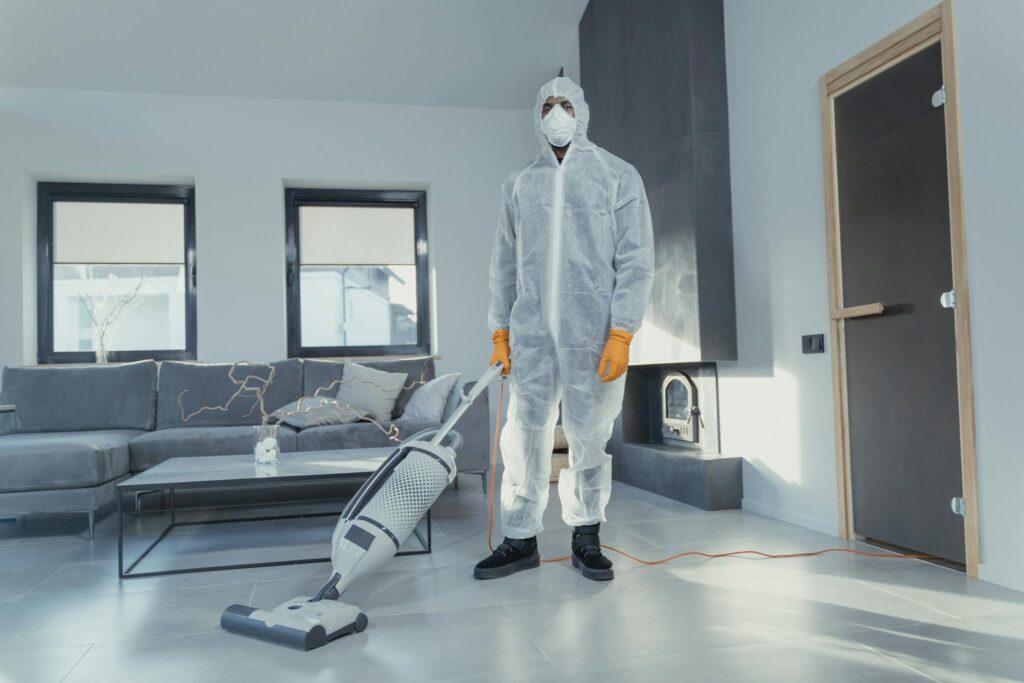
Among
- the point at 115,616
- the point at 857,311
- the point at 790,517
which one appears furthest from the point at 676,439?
the point at 115,616

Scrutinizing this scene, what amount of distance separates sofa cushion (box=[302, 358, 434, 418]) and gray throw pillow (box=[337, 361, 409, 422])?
2.8 inches

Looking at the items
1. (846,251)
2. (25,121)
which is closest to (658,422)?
(846,251)

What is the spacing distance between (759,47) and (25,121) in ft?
14.0

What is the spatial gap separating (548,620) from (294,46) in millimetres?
3945

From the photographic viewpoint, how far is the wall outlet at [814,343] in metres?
2.98

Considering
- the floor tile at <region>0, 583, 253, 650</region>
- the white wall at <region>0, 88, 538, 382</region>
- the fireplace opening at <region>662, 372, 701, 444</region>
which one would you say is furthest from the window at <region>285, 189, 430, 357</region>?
the floor tile at <region>0, 583, 253, 650</region>

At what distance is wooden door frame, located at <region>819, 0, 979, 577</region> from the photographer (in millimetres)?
2275

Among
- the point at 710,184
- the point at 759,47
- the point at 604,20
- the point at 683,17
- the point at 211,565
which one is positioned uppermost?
the point at 604,20

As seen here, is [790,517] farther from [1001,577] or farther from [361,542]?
[361,542]

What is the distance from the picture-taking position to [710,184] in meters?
3.52

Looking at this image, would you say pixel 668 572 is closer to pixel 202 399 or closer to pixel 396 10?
pixel 202 399

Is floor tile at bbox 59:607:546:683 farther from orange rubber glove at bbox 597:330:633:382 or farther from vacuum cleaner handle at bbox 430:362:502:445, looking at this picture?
orange rubber glove at bbox 597:330:633:382

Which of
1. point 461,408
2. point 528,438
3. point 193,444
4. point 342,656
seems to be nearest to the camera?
point 342,656

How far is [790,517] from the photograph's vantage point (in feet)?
10.4
